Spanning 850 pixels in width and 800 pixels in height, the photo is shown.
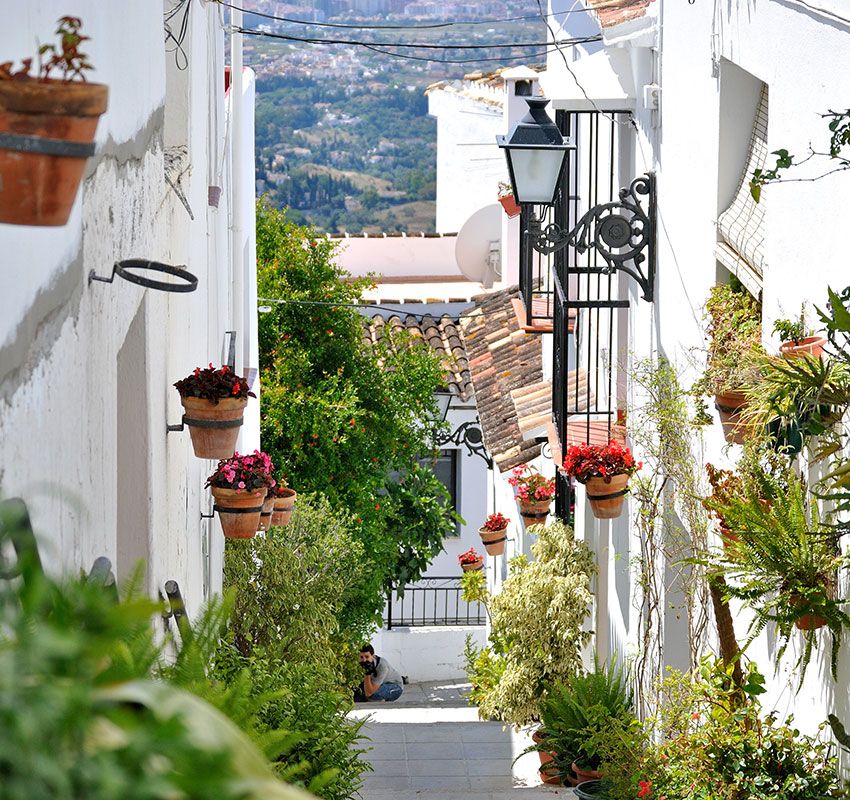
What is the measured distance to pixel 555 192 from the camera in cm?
841

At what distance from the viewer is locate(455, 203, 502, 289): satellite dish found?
2038cm

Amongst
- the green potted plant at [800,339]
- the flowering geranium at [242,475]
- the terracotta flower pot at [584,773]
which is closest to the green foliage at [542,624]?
the terracotta flower pot at [584,773]

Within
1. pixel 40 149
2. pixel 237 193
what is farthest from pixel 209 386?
pixel 237 193

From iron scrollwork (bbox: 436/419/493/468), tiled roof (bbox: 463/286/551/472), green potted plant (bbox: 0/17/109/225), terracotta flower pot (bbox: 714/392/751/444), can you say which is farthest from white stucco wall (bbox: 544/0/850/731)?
iron scrollwork (bbox: 436/419/493/468)

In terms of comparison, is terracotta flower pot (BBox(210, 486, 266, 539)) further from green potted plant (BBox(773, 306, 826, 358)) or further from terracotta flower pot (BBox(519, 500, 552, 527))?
terracotta flower pot (BBox(519, 500, 552, 527))

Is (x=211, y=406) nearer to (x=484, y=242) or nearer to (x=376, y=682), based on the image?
(x=376, y=682)

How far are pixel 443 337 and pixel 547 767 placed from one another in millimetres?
10433

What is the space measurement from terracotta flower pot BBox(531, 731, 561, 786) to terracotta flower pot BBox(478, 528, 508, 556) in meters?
4.95

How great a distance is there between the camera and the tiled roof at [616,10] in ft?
29.5

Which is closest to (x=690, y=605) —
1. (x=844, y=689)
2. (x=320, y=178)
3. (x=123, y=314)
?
(x=844, y=689)

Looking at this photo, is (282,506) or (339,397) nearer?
(282,506)

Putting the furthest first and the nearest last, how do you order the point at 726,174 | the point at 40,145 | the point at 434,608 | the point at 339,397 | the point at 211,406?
the point at 434,608 < the point at 339,397 < the point at 726,174 < the point at 211,406 < the point at 40,145

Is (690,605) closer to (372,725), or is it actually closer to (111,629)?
(372,725)

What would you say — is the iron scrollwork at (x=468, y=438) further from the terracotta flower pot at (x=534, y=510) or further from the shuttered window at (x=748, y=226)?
the shuttered window at (x=748, y=226)
